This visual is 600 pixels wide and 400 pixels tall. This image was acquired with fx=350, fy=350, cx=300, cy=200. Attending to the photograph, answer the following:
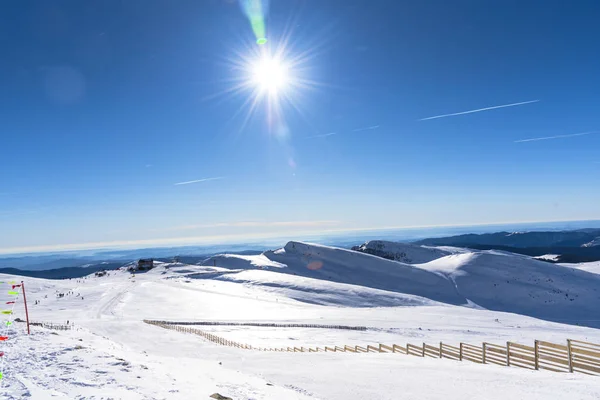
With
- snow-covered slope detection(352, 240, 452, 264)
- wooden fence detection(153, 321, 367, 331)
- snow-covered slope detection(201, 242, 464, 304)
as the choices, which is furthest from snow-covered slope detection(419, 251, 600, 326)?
wooden fence detection(153, 321, 367, 331)

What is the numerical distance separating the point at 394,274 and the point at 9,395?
3662 inches

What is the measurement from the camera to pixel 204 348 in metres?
24.0

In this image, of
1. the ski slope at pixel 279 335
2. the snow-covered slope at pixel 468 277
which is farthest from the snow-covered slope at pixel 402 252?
the ski slope at pixel 279 335

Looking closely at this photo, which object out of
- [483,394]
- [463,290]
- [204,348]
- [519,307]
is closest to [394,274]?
[463,290]

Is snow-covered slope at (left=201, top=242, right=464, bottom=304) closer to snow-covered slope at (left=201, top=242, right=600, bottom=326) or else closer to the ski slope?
snow-covered slope at (left=201, top=242, right=600, bottom=326)

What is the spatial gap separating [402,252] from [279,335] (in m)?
123

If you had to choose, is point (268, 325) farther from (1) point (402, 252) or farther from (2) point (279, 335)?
(1) point (402, 252)

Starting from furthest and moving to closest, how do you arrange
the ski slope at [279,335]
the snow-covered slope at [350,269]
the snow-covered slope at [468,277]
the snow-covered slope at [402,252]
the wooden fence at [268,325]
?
the snow-covered slope at [402,252]
the snow-covered slope at [350,269]
the snow-covered slope at [468,277]
the wooden fence at [268,325]
the ski slope at [279,335]

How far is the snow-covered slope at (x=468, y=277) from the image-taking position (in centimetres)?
7250

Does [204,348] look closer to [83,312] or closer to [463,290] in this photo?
[83,312]

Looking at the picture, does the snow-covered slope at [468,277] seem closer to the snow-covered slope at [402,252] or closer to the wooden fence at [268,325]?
the snow-covered slope at [402,252]

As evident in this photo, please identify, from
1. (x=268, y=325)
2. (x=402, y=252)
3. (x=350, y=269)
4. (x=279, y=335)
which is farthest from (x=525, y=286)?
(x=279, y=335)

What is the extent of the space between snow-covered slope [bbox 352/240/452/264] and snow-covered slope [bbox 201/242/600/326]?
34.3m

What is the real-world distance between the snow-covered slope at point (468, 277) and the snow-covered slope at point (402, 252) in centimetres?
3432
